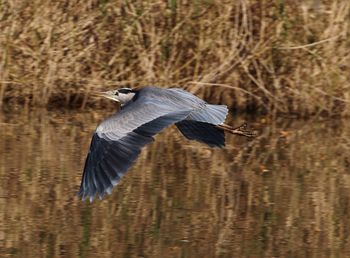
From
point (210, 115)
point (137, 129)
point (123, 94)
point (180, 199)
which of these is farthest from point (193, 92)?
point (137, 129)

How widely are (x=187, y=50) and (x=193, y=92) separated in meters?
0.64

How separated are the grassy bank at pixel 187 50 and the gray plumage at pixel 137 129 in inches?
168

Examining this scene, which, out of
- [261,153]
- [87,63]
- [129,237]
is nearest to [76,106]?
[87,63]

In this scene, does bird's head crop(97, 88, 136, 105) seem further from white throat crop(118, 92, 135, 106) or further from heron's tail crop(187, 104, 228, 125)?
heron's tail crop(187, 104, 228, 125)

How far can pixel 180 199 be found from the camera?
758cm

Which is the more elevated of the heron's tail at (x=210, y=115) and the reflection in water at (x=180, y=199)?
the heron's tail at (x=210, y=115)

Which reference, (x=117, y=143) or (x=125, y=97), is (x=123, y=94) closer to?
(x=125, y=97)

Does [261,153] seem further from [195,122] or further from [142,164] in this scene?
[195,122]

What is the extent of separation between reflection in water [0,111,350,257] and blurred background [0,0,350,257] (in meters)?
0.02

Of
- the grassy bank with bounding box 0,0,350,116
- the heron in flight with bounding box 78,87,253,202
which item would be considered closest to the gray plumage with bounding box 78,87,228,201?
the heron in flight with bounding box 78,87,253,202

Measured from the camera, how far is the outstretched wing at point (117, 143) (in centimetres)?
588

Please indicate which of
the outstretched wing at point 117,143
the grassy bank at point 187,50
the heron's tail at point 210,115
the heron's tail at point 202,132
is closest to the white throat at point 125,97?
the heron's tail at point 202,132

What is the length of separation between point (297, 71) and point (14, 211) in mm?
5493

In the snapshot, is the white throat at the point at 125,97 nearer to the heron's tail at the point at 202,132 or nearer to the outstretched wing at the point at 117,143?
the heron's tail at the point at 202,132
